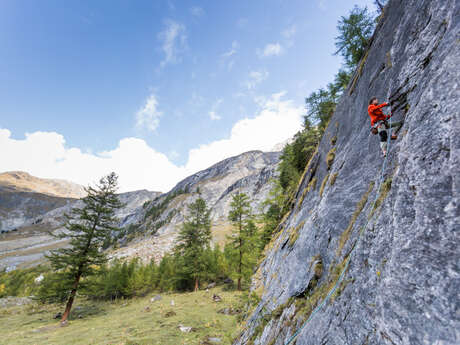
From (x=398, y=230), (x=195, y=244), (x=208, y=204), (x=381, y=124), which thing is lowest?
(x=195, y=244)

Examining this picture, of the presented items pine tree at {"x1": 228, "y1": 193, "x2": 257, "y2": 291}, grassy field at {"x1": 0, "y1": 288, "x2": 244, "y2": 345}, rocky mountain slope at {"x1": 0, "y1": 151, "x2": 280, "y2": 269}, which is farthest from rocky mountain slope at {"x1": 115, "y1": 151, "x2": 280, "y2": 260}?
grassy field at {"x1": 0, "y1": 288, "x2": 244, "y2": 345}

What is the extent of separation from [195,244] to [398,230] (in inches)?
1153

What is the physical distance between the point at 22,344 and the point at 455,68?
24.4m

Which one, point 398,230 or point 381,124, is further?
point 381,124

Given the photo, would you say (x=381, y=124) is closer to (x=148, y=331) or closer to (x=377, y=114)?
(x=377, y=114)

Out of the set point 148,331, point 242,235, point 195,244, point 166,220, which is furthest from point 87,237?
point 166,220

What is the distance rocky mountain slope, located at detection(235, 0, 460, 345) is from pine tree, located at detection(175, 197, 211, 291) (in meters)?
22.5

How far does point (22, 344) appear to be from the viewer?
12.4 meters

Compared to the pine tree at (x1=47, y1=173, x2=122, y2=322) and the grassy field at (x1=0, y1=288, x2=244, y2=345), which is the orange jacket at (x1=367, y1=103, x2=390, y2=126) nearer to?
the grassy field at (x1=0, y1=288, x2=244, y2=345)

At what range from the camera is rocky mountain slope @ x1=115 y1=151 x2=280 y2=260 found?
219 feet

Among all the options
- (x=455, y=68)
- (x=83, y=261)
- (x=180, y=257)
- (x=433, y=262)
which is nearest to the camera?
(x=433, y=262)

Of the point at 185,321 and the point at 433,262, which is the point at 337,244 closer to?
the point at 433,262

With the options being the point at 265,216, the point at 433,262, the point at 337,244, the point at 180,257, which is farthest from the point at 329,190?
the point at 180,257

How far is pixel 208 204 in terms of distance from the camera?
12475cm
